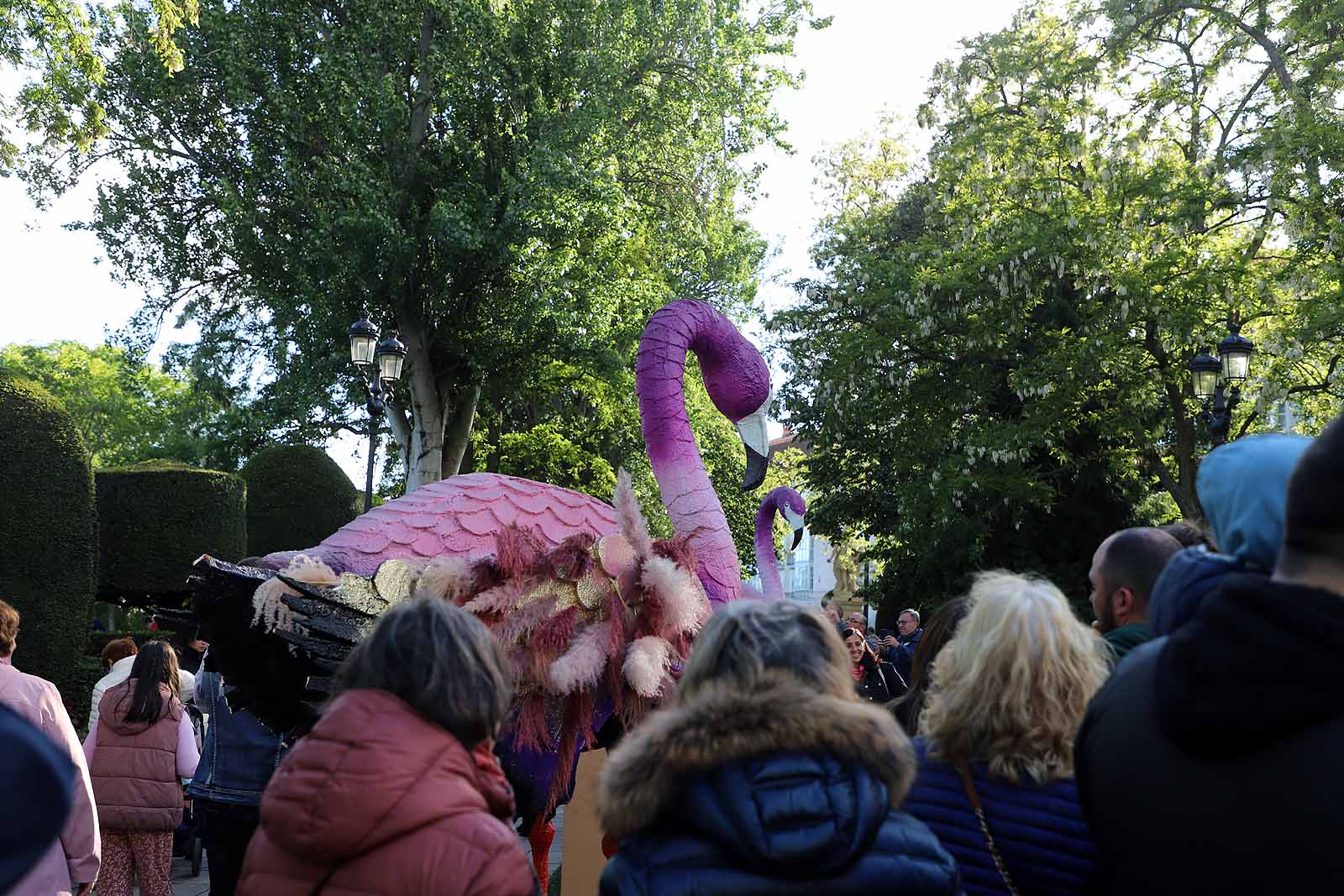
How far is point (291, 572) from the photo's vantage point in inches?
168

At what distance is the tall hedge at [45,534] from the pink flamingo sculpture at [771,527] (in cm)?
754

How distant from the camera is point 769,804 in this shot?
1872 millimetres

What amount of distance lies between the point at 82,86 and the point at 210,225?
486 inches

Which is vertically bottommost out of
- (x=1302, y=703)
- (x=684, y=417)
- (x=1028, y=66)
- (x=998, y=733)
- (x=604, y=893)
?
(x=604, y=893)

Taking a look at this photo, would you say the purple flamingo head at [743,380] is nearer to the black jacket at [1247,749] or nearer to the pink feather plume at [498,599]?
the pink feather plume at [498,599]

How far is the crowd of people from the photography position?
162 cm

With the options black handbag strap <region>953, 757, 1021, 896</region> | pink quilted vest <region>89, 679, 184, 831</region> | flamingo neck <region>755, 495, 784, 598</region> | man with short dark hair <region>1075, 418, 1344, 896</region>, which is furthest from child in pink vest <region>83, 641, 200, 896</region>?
man with short dark hair <region>1075, 418, 1344, 896</region>

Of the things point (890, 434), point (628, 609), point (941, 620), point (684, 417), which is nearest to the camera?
point (941, 620)

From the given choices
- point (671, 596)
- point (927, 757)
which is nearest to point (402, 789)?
point (927, 757)

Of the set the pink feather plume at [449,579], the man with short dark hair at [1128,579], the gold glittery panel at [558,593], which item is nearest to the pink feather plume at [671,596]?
the gold glittery panel at [558,593]

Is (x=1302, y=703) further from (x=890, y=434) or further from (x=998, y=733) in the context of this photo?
(x=890, y=434)

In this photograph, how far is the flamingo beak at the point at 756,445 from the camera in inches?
231

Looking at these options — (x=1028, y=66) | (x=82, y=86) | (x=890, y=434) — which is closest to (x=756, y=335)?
(x=890, y=434)

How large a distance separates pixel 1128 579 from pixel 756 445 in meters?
2.82
